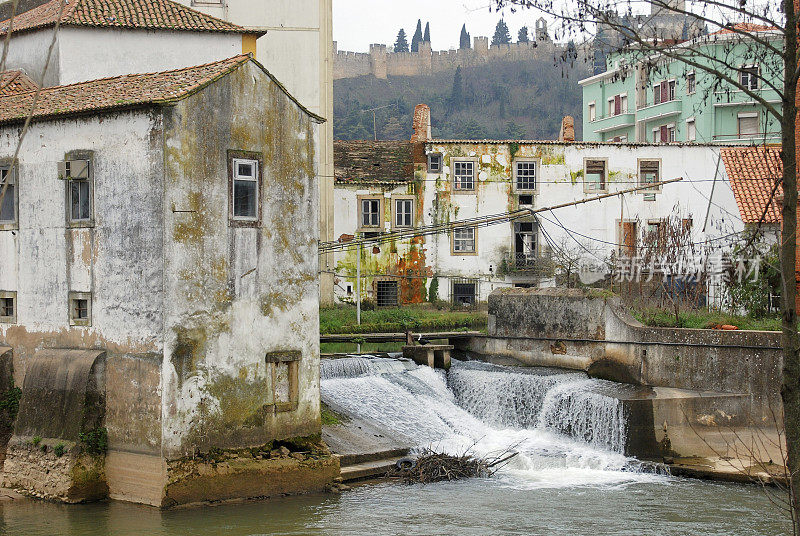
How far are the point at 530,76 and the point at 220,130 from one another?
10317 cm

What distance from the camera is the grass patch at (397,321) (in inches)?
1297

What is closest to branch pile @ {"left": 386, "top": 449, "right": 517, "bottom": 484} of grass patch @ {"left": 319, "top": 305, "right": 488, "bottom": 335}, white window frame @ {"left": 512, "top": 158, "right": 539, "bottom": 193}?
grass patch @ {"left": 319, "top": 305, "right": 488, "bottom": 335}

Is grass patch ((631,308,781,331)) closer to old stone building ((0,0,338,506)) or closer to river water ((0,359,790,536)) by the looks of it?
river water ((0,359,790,536))

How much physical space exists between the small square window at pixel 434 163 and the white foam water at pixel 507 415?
18243 millimetres

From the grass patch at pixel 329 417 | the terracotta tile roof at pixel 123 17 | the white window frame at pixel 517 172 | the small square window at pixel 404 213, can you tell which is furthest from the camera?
the white window frame at pixel 517 172

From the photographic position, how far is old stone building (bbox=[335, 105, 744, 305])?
42.8 meters

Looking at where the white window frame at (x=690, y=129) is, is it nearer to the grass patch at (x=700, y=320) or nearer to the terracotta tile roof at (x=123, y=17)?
the grass patch at (x=700, y=320)

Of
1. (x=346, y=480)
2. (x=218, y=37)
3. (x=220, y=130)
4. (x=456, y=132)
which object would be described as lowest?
(x=346, y=480)

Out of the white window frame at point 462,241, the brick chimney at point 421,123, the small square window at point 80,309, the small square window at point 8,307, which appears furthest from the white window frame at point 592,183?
the small square window at point 80,309

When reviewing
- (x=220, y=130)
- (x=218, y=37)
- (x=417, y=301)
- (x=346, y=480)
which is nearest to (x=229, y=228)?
(x=220, y=130)

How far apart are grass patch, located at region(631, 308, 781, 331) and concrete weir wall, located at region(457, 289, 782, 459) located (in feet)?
Answer: 3.37

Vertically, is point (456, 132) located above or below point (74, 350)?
above

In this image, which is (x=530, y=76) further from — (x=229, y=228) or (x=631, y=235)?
(x=229, y=228)

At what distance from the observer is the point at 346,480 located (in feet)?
59.9
